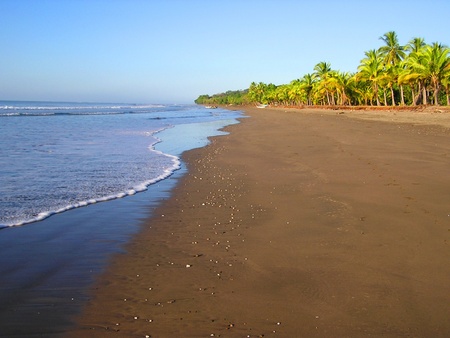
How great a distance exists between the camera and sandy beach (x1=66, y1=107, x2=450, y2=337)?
322 cm

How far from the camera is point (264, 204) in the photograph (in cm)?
713

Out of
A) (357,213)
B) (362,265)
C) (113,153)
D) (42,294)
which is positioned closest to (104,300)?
(42,294)

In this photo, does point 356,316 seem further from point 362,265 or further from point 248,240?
point 248,240

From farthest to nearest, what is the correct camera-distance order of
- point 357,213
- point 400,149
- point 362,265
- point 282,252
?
point 400,149 < point 357,213 < point 282,252 < point 362,265

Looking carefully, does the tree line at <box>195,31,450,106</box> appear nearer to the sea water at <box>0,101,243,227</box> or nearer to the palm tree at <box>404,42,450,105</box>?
the palm tree at <box>404,42,450,105</box>

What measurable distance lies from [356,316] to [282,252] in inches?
62.1

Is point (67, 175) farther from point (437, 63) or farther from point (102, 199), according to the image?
point (437, 63)

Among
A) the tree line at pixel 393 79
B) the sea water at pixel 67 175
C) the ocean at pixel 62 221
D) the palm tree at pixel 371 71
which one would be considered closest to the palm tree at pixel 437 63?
the tree line at pixel 393 79

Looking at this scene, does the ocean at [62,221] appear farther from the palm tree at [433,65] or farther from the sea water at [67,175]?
the palm tree at [433,65]

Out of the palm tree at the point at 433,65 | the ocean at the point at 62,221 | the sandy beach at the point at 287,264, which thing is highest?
the palm tree at the point at 433,65

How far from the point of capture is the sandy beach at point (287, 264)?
127 inches

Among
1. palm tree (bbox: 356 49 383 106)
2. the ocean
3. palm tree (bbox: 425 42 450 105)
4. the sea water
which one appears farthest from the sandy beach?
palm tree (bbox: 356 49 383 106)

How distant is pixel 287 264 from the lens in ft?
14.5

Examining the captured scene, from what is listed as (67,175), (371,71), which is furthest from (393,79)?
(67,175)
